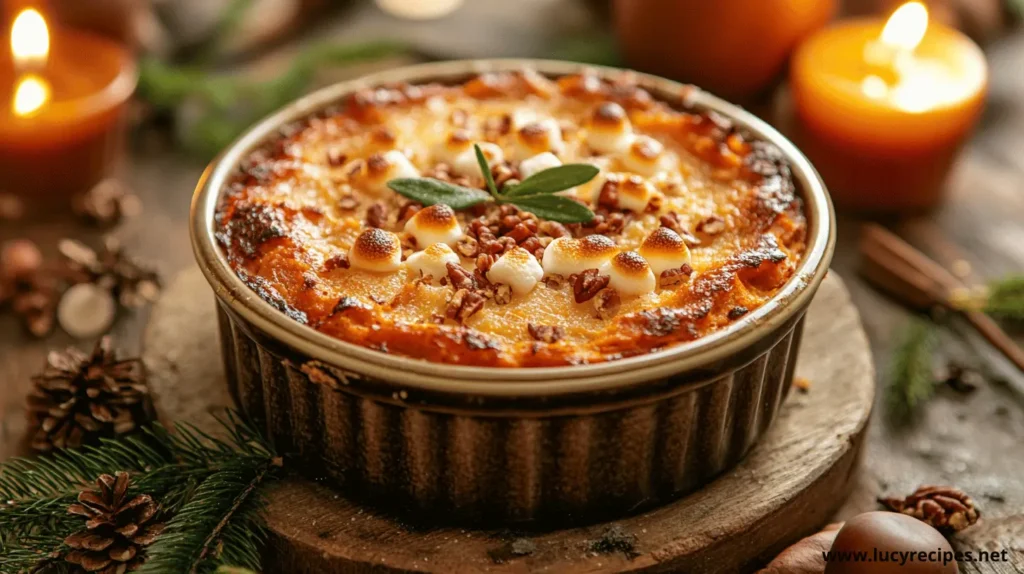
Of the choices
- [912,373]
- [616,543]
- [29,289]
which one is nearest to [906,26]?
[912,373]

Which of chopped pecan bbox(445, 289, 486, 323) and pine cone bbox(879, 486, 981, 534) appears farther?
pine cone bbox(879, 486, 981, 534)

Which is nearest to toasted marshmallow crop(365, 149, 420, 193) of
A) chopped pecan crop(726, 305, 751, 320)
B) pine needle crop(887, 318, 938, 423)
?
chopped pecan crop(726, 305, 751, 320)

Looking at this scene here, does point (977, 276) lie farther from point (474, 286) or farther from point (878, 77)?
point (474, 286)

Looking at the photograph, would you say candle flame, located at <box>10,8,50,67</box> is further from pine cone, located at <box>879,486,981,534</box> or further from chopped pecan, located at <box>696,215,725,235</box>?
pine cone, located at <box>879,486,981,534</box>

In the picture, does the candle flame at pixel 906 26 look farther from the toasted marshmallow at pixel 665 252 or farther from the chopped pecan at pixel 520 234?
the chopped pecan at pixel 520 234

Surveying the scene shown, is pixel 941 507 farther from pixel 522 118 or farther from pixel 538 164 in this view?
pixel 522 118
